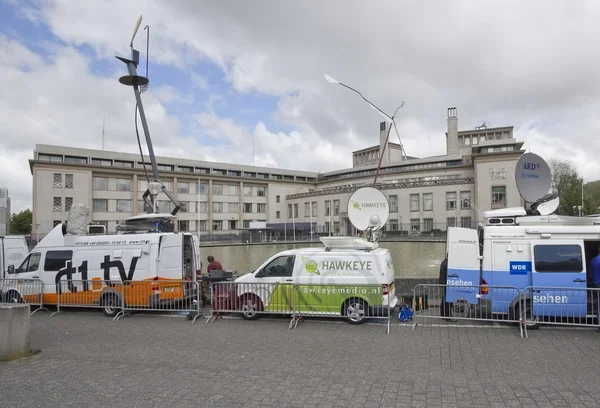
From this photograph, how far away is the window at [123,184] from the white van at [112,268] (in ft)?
201

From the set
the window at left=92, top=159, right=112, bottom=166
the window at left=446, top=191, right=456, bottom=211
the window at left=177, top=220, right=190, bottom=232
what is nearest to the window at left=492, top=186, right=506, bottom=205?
the window at left=446, top=191, right=456, bottom=211

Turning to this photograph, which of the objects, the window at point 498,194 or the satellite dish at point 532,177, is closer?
the satellite dish at point 532,177

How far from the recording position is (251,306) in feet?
35.7

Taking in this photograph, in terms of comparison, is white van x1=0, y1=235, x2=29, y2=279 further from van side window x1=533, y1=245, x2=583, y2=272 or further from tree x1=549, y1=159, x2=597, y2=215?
tree x1=549, y1=159, x2=597, y2=215

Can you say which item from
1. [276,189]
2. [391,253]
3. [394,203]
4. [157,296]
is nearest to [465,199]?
[394,203]

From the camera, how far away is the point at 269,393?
591cm

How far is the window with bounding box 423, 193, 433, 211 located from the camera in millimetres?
66562

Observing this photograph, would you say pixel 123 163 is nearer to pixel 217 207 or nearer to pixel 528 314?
pixel 217 207

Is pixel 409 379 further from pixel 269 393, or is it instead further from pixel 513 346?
pixel 513 346

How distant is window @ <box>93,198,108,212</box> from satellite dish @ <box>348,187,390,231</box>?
6429 cm

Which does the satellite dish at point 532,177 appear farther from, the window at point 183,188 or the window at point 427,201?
the window at point 183,188

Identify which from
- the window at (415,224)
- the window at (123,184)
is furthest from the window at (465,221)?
the window at (123,184)

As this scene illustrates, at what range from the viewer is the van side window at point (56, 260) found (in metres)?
12.5

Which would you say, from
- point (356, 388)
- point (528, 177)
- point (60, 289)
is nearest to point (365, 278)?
point (356, 388)
